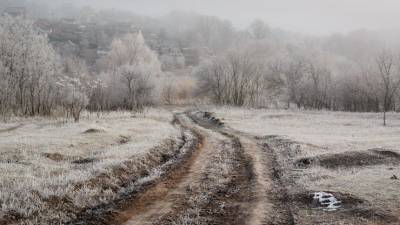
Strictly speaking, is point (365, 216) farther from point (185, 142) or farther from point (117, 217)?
point (185, 142)

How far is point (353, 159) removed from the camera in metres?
21.7

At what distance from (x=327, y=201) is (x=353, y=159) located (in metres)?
8.21

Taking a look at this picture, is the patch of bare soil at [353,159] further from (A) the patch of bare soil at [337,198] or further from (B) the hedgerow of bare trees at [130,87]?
(B) the hedgerow of bare trees at [130,87]

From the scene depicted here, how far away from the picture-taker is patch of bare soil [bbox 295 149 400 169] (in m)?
21.1

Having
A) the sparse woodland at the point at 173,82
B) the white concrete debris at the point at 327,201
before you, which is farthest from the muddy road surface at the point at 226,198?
the sparse woodland at the point at 173,82

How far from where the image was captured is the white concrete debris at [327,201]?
45.1 feet

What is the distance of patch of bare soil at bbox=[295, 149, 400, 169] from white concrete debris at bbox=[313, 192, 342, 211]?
6.24 metres

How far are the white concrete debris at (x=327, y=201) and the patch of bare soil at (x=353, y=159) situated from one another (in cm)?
624

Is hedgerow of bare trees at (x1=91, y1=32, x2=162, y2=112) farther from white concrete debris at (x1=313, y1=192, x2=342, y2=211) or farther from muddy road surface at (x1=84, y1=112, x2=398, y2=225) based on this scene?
white concrete debris at (x1=313, y1=192, x2=342, y2=211)

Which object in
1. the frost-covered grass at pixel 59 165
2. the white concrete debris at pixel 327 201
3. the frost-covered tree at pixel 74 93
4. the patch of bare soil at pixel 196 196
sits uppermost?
the frost-covered tree at pixel 74 93

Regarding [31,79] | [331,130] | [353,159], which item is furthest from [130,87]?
[353,159]

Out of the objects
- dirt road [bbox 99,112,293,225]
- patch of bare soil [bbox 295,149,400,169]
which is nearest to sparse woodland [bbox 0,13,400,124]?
dirt road [bbox 99,112,293,225]

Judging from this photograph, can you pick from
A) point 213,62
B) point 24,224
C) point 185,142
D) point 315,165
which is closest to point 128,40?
point 213,62

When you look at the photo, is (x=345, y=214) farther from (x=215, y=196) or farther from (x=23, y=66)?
(x=23, y=66)
